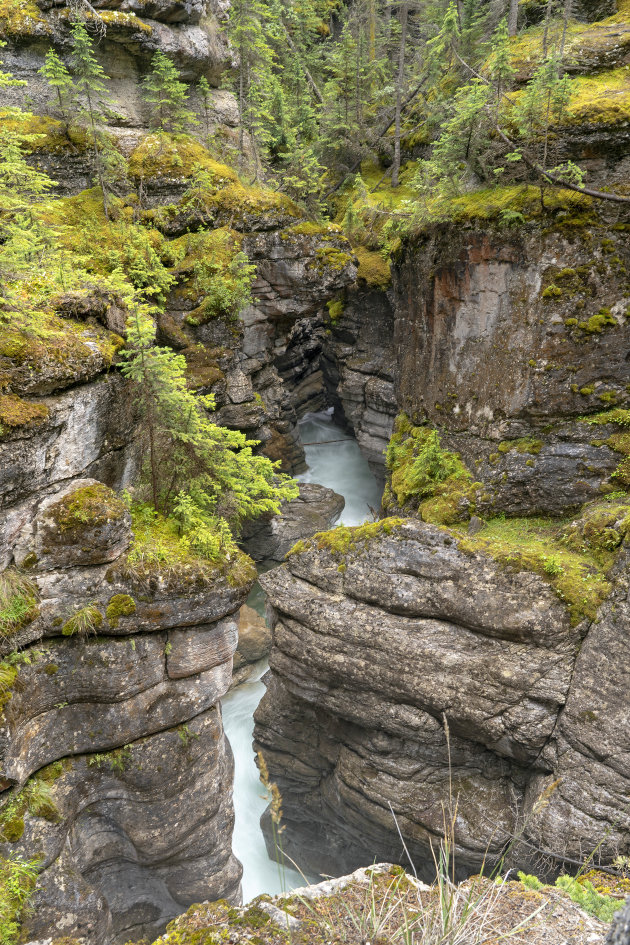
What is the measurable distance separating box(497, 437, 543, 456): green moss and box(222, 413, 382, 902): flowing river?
9.66m

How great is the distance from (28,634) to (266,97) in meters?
22.4

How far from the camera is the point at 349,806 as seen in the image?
11484mm

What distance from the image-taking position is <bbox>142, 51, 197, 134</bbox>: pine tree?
623 inches

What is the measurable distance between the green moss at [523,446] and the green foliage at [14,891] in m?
12.6

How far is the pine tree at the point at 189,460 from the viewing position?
8945mm

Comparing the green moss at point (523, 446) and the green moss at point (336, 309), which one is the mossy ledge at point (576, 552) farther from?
the green moss at point (336, 309)

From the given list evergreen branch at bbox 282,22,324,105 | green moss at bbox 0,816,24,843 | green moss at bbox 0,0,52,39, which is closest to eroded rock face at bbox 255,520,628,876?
green moss at bbox 0,816,24,843

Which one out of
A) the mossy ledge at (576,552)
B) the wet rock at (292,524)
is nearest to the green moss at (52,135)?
the wet rock at (292,524)

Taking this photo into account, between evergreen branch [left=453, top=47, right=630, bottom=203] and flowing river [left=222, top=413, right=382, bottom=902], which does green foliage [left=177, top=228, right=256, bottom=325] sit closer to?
evergreen branch [left=453, top=47, right=630, bottom=203]

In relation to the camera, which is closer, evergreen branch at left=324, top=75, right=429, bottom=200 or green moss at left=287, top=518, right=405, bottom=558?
green moss at left=287, top=518, right=405, bottom=558

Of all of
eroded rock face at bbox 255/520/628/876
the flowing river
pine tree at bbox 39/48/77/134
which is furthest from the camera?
pine tree at bbox 39/48/77/134

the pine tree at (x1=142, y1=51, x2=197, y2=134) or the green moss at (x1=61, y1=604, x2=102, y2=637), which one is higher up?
the pine tree at (x1=142, y1=51, x2=197, y2=134)

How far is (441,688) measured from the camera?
9562 mm

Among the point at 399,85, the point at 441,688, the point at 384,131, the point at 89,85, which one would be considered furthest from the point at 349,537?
the point at 384,131
